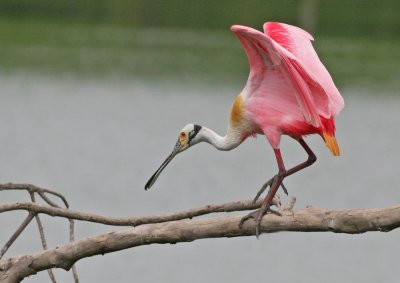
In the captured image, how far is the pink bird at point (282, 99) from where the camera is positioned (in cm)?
544

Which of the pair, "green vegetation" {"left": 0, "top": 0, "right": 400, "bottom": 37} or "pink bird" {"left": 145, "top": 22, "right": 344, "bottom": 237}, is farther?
"green vegetation" {"left": 0, "top": 0, "right": 400, "bottom": 37}

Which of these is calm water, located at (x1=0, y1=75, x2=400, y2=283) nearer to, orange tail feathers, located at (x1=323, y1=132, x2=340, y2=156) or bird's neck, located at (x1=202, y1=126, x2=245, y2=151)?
bird's neck, located at (x1=202, y1=126, x2=245, y2=151)

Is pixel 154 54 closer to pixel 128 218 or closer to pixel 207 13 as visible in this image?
pixel 207 13

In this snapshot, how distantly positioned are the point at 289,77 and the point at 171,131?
1141cm

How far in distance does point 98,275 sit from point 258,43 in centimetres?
450

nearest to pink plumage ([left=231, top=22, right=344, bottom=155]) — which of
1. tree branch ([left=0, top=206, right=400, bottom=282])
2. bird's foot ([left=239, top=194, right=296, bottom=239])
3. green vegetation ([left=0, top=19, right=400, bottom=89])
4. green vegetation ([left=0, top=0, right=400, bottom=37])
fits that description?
bird's foot ([left=239, top=194, right=296, bottom=239])

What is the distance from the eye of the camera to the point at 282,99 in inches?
224

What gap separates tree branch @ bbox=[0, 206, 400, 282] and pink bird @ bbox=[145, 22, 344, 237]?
441 millimetres

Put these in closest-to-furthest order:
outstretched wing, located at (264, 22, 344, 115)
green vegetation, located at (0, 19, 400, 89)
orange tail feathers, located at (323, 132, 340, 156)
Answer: orange tail feathers, located at (323, 132, 340, 156) → outstretched wing, located at (264, 22, 344, 115) → green vegetation, located at (0, 19, 400, 89)

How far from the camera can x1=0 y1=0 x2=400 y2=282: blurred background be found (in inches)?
418

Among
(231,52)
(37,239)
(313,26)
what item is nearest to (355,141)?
(37,239)

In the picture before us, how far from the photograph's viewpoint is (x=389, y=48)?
29.7 m

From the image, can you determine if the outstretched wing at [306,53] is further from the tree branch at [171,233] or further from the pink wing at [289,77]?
the tree branch at [171,233]

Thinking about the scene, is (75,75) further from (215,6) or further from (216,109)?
(215,6)
